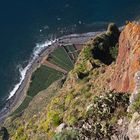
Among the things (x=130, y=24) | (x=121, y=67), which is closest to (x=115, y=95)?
(x=121, y=67)

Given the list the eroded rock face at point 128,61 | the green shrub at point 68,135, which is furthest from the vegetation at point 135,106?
the eroded rock face at point 128,61

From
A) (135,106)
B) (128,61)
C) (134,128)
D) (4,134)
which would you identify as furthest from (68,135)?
(4,134)

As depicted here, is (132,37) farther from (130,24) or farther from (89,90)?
(89,90)

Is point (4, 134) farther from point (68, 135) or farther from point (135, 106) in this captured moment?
point (135, 106)

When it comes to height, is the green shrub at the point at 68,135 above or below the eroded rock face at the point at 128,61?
below

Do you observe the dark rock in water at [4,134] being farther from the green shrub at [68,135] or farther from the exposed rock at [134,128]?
the exposed rock at [134,128]

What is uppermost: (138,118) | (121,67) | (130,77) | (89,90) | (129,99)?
(89,90)

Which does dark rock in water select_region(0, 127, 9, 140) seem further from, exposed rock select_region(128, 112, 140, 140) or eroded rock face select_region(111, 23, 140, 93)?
exposed rock select_region(128, 112, 140, 140)

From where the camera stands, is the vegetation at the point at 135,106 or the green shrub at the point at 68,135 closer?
the vegetation at the point at 135,106
